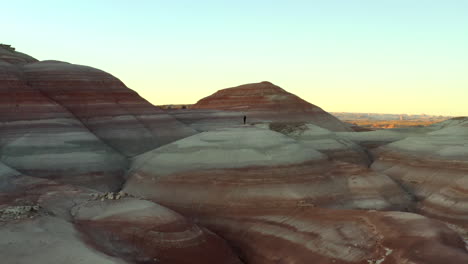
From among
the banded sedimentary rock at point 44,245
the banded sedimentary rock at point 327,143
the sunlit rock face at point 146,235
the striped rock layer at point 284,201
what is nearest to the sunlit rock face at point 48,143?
the striped rock layer at point 284,201

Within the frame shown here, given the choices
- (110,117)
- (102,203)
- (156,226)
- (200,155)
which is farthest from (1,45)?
(156,226)

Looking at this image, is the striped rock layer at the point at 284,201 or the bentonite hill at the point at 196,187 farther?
the striped rock layer at the point at 284,201

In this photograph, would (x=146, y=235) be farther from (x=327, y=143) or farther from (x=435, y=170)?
(x=327, y=143)

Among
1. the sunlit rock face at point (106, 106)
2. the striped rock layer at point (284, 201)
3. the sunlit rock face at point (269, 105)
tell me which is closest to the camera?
the striped rock layer at point (284, 201)

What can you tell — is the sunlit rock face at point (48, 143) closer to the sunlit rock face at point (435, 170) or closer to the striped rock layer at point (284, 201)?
the striped rock layer at point (284, 201)

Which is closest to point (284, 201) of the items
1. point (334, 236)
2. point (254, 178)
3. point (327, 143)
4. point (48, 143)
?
point (254, 178)

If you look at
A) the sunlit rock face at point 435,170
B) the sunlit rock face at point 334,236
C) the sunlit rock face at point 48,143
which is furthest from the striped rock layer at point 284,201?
the sunlit rock face at point 48,143

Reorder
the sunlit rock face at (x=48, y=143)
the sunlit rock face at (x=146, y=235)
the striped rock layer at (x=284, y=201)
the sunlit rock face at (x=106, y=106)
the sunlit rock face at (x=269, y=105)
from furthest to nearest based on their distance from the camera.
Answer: the sunlit rock face at (x=269, y=105) < the sunlit rock face at (x=106, y=106) < the sunlit rock face at (x=48, y=143) < the striped rock layer at (x=284, y=201) < the sunlit rock face at (x=146, y=235)

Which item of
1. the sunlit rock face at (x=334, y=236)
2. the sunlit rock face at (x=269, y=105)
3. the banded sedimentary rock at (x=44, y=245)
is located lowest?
the sunlit rock face at (x=334, y=236)

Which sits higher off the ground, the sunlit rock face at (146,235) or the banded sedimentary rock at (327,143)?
the banded sedimentary rock at (327,143)
